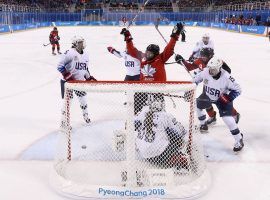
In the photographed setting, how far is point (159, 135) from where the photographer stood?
149 inches

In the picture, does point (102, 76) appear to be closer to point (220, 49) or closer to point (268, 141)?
point (268, 141)

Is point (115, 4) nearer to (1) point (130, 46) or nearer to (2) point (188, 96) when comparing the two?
(1) point (130, 46)

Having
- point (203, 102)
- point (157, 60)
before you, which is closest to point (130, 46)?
point (157, 60)

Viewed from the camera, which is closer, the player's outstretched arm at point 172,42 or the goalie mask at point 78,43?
the player's outstretched arm at point 172,42

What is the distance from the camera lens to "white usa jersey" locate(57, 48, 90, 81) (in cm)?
496

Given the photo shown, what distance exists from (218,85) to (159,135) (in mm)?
1183

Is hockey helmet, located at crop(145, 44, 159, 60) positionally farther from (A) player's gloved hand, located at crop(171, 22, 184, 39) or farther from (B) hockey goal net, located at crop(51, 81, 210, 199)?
(B) hockey goal net, located at crop(51, 81, 210, 199)

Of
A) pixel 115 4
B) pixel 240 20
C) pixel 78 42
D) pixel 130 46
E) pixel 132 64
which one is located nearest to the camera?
pixel 78 42

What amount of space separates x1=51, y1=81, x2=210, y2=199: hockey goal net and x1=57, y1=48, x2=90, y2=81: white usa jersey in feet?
3.78

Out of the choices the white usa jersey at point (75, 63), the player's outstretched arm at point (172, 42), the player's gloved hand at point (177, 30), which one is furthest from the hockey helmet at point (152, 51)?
the white usa jersey at point (75, 63)

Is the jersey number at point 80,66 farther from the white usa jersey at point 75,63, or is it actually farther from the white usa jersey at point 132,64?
the white usa jersey at point 132,64

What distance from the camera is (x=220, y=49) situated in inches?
601

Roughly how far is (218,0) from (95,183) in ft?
128

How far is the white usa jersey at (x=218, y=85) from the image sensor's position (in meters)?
4.31
